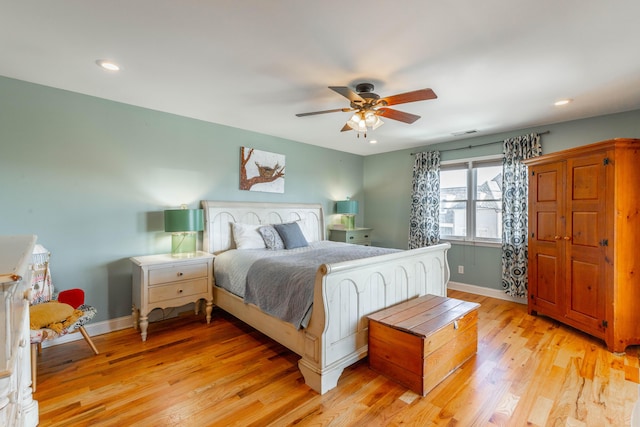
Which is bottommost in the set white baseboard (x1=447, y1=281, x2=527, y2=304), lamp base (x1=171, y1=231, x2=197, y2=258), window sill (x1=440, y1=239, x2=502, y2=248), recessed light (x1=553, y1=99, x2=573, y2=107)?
white baseboard (x1=447, y1=281, x2=527, y2=304)

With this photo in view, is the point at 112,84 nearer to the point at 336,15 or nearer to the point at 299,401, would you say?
the point at 336,15

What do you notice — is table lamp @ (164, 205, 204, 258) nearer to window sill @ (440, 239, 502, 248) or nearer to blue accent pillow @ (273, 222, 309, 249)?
blue accent pillow @ (273, 222, 309, 249)

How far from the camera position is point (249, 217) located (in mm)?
4066

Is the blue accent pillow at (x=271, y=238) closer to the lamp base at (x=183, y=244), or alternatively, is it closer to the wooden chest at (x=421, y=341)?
the lamp base at (x=183, y=244)

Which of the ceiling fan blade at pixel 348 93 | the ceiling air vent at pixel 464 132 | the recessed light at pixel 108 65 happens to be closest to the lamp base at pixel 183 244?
the recessed light at pixel 108 65

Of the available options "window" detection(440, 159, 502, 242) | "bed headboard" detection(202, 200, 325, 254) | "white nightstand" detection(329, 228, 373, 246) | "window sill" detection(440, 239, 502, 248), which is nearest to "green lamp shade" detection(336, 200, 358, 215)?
"white nightstand" detection(329, 228, 373, 246)

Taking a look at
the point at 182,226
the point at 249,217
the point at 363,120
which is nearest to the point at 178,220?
the point at 182,226

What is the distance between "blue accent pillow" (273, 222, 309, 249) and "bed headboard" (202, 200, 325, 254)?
391mm

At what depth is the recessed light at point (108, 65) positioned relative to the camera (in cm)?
228

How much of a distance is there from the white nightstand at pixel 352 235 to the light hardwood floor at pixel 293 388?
2.50 meters

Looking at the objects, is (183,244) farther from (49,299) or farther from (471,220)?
(471,220)

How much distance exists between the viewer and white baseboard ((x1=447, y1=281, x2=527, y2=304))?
13.6 feet

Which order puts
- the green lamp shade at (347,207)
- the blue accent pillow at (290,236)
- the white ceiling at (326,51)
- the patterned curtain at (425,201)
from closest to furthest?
the white ceiling at (326,51) < the blue accent pillow at (290,236) < the patterned curtain at (425,201) < the green lamp shade at (347,207)

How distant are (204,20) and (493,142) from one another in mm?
4127
